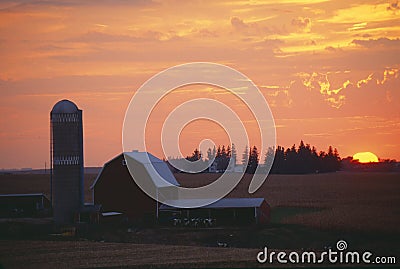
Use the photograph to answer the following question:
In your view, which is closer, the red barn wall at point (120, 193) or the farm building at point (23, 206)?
the red barn wall at point (120, 193)

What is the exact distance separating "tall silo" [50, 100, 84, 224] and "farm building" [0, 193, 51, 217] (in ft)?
16.3

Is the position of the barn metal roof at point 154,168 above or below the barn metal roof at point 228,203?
above

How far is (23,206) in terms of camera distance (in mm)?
48188

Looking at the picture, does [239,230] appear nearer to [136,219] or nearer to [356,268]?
[136,219]

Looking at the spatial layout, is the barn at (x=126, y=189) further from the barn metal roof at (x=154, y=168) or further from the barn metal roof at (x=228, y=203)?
the barn metal roof at (x=228, y=203)

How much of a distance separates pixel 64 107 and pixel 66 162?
3337 millimetres

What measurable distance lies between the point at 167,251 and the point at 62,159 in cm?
1485

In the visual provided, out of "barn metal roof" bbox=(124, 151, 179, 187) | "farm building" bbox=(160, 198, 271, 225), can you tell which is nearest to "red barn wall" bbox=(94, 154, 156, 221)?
"barn metal roof" bbox=(124, 151, 179, 187)

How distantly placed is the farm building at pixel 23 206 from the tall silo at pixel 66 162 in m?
4.97

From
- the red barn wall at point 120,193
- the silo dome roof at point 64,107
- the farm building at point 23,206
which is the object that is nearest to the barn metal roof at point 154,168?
the red barn wall at point 120,193

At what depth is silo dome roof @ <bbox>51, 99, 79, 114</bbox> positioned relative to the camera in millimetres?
44031

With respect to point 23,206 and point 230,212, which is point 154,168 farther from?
point 23,206

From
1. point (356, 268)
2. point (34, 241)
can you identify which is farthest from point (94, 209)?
point (356, 268)

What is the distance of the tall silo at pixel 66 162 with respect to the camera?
141 ft
